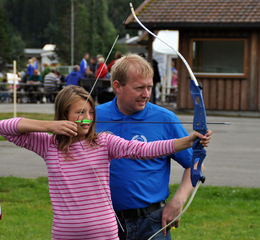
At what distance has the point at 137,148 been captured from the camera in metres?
2.84

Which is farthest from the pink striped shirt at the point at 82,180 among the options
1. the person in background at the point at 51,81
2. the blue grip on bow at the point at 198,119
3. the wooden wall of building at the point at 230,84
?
the wooden wall of building at the point at 230,84

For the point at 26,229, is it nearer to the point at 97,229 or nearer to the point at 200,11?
the point at 97,229

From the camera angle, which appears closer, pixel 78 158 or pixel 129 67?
pixel 78 158

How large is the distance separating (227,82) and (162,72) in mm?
7015

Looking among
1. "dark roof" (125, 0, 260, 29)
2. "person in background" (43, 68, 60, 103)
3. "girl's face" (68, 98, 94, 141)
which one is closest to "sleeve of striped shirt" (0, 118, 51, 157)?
"girl's face" (68, 98, 94, 141)

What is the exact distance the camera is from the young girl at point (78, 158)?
286 centimetres

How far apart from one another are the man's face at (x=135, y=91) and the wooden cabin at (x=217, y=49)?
15.4 metres

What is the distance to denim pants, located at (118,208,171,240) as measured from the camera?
3.26 m

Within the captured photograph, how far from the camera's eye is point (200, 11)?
19.0 meters

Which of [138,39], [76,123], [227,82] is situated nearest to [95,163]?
[76,123]

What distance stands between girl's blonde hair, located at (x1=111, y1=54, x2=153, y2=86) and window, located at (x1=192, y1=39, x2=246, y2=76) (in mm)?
16052

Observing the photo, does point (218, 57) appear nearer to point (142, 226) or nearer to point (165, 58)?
point (165, 58)

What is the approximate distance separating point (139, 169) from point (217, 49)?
1640cm

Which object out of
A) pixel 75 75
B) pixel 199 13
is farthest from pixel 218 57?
pixel 75 75
